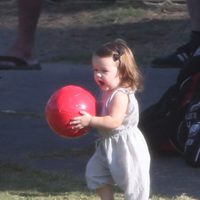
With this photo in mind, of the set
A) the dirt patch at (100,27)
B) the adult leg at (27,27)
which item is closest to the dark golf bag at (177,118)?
the adult leg at (27,27)

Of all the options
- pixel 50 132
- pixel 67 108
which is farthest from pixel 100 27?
pixel 67 108

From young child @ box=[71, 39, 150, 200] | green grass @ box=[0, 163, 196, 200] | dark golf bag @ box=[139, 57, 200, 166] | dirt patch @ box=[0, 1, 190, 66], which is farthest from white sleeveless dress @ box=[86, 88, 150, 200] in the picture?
dirt patch @ box=[0, 1, 190, 66]

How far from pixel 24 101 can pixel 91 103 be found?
3.76 metres

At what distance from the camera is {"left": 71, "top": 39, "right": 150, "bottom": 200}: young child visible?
433 cm

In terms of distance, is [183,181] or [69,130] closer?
[69,130]

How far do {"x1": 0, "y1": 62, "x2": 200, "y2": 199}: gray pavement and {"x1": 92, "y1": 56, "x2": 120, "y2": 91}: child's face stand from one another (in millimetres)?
1029

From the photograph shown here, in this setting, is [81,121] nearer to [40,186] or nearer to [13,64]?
[40,186]

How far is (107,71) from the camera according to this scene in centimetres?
434

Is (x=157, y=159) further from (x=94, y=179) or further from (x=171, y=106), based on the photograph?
(x=94, y=179)

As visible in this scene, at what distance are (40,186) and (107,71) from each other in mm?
1192

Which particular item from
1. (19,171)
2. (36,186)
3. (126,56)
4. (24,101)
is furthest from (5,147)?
(126,56)

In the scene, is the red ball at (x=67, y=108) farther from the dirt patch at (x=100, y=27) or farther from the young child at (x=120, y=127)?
the dirt patch at (x=100, y=27)

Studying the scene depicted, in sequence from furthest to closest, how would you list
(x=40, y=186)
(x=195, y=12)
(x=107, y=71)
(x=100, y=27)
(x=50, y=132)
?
(x=100, y=27) < (x=195, y=12) < (x=50, y=132) < (x=40, y=186) < (x=107, y=71)

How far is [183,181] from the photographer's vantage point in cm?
546
